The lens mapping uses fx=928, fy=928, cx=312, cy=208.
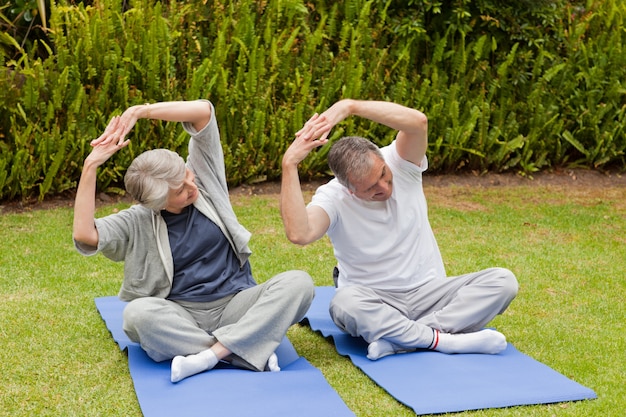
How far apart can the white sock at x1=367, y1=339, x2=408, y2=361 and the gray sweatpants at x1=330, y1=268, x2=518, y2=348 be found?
0.03 meters

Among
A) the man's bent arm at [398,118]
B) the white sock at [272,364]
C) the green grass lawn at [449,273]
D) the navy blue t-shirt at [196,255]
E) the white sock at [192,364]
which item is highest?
the man's bent arm at [398,118]

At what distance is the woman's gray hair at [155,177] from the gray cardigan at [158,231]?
187mm

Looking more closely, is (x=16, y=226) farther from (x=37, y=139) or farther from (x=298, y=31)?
(x=298, y=31)

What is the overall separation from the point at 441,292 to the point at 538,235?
284 centimetres

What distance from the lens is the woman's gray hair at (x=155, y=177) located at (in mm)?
4027

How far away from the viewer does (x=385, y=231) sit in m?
4.56

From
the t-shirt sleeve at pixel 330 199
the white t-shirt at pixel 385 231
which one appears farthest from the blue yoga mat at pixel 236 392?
the t-shirt sleeve at pixel 330 199

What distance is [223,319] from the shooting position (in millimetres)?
4344

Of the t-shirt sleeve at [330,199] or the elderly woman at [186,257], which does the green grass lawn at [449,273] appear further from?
the t-shirt sleeve at [330,199]

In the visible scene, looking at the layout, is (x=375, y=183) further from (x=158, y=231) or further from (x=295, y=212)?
(x=158, y=231)

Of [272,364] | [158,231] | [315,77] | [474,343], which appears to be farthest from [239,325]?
[315,77]

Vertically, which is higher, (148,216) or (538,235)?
(148,216)

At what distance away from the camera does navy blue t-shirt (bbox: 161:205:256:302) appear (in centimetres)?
424

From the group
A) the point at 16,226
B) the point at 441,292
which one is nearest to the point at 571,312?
the point at 441,292
